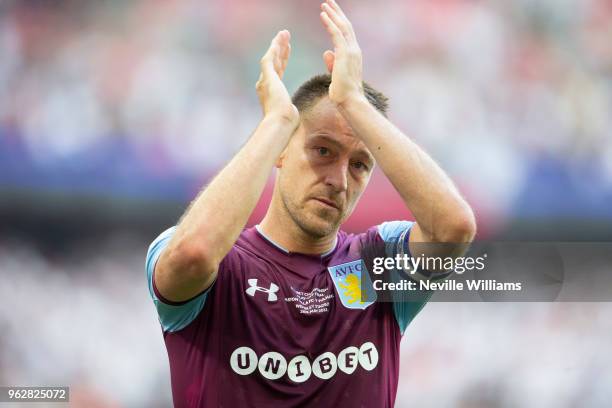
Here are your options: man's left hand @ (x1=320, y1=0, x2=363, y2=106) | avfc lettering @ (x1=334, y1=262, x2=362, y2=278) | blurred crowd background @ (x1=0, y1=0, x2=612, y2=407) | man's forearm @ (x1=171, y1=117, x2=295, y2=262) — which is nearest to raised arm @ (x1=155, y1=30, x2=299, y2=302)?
man's forearm @ (x1=171, y1=117, x2=295, y2=262)

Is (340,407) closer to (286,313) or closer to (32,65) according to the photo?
(286,313)

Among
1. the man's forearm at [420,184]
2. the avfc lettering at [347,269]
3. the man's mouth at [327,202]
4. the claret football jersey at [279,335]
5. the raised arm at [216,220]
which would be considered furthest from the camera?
the avfc lettering at [347,269]

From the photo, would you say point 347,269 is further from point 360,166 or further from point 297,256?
point 360,166

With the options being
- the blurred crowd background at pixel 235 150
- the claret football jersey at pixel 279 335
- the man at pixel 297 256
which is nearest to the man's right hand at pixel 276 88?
the man at pixel 297 256

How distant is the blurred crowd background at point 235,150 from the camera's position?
2982 millimetres

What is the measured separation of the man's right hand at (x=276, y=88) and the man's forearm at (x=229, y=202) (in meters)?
0.08

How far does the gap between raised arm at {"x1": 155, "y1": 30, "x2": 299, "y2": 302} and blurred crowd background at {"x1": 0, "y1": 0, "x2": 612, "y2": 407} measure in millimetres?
1475

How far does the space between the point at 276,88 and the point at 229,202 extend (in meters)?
0.35

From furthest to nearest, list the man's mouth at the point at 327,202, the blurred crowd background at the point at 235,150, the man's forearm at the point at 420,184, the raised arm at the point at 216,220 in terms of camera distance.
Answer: the blurred crowd background at the point at 235,150 < the man's mouth at the point at 327,202 < the man's forearm at the point at 420,184 < the raised arm at the point at 216,220

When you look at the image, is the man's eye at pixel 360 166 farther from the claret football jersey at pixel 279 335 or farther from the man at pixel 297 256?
the claret football jersey at pixel 279 335

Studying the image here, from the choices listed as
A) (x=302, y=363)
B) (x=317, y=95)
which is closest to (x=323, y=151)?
(x=317, y=95)

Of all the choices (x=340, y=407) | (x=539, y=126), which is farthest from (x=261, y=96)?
(x=539, y=126)

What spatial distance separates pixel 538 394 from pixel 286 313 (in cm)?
173

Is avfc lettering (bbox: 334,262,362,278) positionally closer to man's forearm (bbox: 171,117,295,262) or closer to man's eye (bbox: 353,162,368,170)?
man's eye (bbox: 353,162,368,170)
